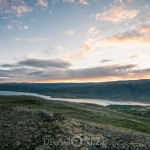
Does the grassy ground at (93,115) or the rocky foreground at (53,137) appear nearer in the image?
the rocky foreground at (53,137)

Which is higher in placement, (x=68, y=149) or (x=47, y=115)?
(x=47, y=115)

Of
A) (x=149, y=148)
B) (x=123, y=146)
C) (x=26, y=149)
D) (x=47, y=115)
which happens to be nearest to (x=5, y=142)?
(x=26, y=149)

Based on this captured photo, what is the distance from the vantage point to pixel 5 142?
2905 cm

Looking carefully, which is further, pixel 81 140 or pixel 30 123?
pixel 30 123

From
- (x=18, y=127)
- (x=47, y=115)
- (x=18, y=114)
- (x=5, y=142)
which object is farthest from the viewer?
(x=18, y=114)

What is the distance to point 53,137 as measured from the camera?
97.5ft

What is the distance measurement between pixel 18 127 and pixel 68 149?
8621mm

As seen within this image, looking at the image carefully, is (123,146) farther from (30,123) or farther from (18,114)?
(18,114)

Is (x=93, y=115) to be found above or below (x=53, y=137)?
below

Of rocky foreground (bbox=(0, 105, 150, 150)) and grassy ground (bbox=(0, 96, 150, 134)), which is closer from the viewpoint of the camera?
rocky foreground (bbox=(0, 105, 150, 150))

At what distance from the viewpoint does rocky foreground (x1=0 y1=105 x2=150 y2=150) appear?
2823 cm

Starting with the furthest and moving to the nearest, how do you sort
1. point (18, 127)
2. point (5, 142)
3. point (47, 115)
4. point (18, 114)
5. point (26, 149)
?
point (18, 114)
point (47, 115)
point (18, 127)
point (5, 142)
point (26, 149)

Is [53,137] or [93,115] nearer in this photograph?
[53,137]

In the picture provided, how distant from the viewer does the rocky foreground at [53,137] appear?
92.6 feet
